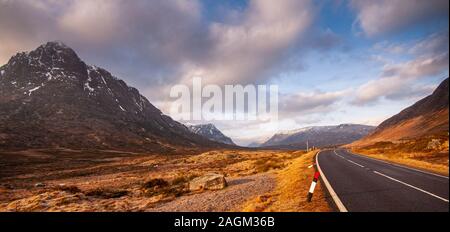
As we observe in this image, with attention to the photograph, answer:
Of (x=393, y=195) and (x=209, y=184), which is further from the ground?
Answer: (x=393, y=195)

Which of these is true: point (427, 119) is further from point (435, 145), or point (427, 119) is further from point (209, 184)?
point (209, 184)

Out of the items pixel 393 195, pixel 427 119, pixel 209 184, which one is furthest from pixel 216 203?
pixel 427 119

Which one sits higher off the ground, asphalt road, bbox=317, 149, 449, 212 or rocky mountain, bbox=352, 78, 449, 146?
rocky mountain, bbox=352, 78, 449, 146

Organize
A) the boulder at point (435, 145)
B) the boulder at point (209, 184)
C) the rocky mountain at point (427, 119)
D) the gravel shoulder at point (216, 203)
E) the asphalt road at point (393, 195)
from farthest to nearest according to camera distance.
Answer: the rocky mountain at point (427, 119), the boulder at point (435, 145), the boulder at point (209, 184), the gravel shoulder at point (216, 203), the asphalt road at point (393, 195)

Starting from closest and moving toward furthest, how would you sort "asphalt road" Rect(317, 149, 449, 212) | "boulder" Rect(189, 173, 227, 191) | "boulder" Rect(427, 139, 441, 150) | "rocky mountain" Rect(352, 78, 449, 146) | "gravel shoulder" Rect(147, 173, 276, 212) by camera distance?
"asphalt road" Rect(317, 149, 449, 212), "gravel shoulder" Rect(147, 173, 276, 212), "boulder" Rect(189, 173, 227, 191), "boulder" Rect(427, 139, 441, 150), "rocky mountain" Rect(352, 78, 449, 146)

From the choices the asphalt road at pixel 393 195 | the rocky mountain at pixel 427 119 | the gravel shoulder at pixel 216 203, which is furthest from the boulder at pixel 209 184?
the rocky mountain at pixel 427 119

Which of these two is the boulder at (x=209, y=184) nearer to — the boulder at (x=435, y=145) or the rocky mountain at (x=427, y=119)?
the boulder at (x=435, y=145)

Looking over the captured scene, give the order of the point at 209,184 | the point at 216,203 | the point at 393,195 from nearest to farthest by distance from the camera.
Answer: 1. the point at 393,195
2. the point at 216,203
3. the point at 209,184

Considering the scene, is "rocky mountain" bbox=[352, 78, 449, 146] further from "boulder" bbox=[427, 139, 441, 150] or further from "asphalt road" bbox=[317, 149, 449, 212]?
"asphalt road" bbox=[317, 149, 449, 212]

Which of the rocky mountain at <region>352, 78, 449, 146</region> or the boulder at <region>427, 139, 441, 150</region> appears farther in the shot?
the rocky mountain at <region>352, 78, 449, 146</region>

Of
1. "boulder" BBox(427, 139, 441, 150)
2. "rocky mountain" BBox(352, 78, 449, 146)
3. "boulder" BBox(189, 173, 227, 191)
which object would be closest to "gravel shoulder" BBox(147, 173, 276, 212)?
"boulder" BBox(189, 173, 227, 191)
